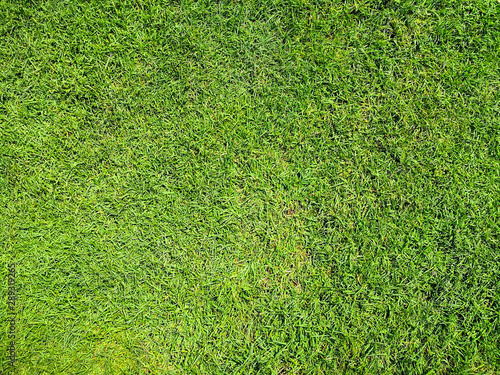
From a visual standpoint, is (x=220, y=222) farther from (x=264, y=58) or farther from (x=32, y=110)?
(x=32, y=110)

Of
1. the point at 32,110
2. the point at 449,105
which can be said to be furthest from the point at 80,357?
the point at 449,105

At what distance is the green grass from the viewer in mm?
2279

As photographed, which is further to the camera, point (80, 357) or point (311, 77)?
point (311, 77)

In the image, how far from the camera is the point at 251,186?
240 centimetres

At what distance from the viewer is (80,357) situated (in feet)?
7.54

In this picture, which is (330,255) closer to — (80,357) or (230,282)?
(230,282)

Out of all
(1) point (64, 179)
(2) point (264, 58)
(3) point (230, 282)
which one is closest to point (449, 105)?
(2) point (264, 58)

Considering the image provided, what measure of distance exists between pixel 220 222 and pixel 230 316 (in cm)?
65

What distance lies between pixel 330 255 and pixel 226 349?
0.97 m

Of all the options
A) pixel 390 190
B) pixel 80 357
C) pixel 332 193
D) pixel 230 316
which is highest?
pixel 390 190

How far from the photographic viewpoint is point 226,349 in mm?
2262

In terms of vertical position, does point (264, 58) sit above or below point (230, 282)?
above

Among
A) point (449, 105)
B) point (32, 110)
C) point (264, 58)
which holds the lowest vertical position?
point (32, 110)

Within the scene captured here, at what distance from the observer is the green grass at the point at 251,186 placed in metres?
2.28
